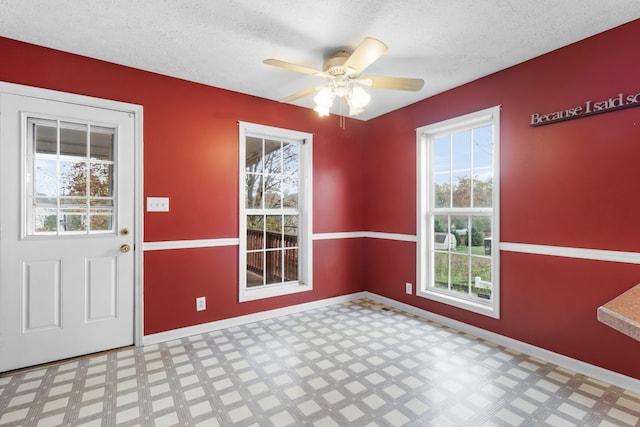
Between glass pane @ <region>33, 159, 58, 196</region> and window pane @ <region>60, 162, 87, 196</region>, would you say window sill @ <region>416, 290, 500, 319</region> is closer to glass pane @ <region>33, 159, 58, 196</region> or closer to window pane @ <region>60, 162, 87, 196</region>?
window pane @ <region>60, 162, 87, 196</region>

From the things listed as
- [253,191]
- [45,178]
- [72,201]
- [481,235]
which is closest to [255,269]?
[253,191]

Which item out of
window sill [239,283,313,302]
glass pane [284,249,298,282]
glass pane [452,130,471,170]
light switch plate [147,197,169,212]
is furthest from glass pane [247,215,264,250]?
glass pane [452,130,471,170]

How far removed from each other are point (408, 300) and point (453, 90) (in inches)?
93.6

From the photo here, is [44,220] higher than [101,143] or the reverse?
the reverse

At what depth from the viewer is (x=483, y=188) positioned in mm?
3061

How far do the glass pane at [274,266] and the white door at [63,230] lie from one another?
1.40 meters

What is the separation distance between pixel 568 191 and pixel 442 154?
1291 millimetres

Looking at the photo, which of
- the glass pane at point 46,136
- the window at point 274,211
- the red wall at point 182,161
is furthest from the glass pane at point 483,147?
the glass pane at point 46,136

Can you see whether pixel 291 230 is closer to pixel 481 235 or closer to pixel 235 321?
pixel 235 321

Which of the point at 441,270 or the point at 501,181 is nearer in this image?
the point at 501,181

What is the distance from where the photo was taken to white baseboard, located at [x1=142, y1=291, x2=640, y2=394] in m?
2.19

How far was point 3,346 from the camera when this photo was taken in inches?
90.4

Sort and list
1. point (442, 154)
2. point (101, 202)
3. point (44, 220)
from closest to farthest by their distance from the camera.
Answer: point (44, 220)
point (101, 202)
point (442, 154)

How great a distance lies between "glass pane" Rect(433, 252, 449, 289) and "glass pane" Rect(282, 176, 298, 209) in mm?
1775
